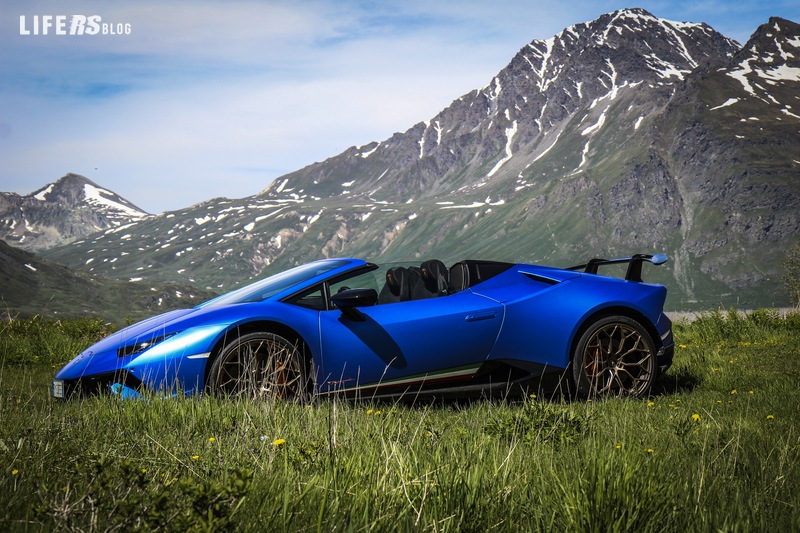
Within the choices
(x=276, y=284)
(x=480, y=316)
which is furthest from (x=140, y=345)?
(x=480, y=316)

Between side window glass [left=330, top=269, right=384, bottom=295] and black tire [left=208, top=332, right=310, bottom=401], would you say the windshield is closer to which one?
side window glass [left=330, top=269, right=384, bottom=295]

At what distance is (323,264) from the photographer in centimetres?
650

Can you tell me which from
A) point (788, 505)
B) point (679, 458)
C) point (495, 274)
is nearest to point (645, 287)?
point (495, 274)

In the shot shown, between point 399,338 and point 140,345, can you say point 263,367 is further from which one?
→ point 399,338

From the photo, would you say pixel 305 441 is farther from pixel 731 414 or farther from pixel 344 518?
pixel 731 414

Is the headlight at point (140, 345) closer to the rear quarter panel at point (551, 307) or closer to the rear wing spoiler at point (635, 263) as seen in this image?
the rear quarter panel at point (551, 307)

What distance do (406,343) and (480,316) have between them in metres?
0.69

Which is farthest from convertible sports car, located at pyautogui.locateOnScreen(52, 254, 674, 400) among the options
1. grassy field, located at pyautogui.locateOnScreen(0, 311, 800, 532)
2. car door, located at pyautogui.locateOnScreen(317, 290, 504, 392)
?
grassy field, located at pyautogui.locateOnScreen(0, 311, 800, 532)

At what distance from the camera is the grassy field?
216 cm

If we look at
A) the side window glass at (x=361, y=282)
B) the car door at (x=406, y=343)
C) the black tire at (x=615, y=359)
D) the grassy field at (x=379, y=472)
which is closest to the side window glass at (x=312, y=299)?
the side window glass at (x=361, y=282)

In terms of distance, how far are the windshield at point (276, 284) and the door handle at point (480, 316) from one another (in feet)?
3.99

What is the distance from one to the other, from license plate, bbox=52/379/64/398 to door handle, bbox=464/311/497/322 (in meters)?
3.22

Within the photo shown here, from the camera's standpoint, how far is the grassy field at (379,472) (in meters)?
2.16

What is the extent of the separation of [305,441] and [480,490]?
108 centimetres
